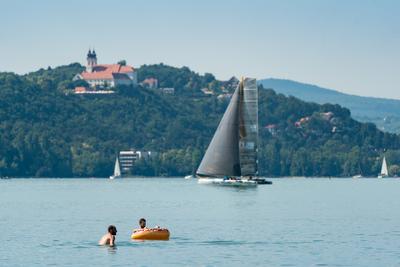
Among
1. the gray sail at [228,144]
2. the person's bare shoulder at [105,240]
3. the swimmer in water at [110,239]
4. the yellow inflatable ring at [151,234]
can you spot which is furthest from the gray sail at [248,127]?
the person's bare shoulder at [105,240]

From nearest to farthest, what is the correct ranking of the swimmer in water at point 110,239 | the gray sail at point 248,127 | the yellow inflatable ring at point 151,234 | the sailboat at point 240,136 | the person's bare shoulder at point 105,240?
the swimmer in water at point 110,239 → the person's bare shoulder at point 105,240 → the yellow inflatable ring at point 151,234 → the gray sail at point 248,127 → the sailboat at point 240,136

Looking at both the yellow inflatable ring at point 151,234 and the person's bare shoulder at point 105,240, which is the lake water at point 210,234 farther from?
the person's bare shoulder at point 105,240

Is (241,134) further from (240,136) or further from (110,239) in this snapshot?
(110,239)

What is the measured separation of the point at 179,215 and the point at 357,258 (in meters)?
35.4

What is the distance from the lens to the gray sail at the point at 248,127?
15200 cm

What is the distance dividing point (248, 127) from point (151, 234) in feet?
272

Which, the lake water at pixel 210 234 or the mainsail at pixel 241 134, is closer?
the lake water at pixel 210 234

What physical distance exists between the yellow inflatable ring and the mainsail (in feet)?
267

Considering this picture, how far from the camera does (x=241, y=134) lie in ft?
499

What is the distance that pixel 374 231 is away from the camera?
8050 cm

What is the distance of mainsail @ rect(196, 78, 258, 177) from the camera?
152125mm

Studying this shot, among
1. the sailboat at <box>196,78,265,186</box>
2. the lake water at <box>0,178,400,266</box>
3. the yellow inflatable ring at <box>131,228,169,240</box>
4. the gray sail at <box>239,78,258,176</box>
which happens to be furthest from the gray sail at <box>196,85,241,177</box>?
the yellow inflatable ring at <box>131,228,169,240</box>

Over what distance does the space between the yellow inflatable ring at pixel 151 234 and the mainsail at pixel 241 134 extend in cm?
8135

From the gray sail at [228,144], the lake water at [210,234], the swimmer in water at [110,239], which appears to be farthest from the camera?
the gray sail at [228,144]
